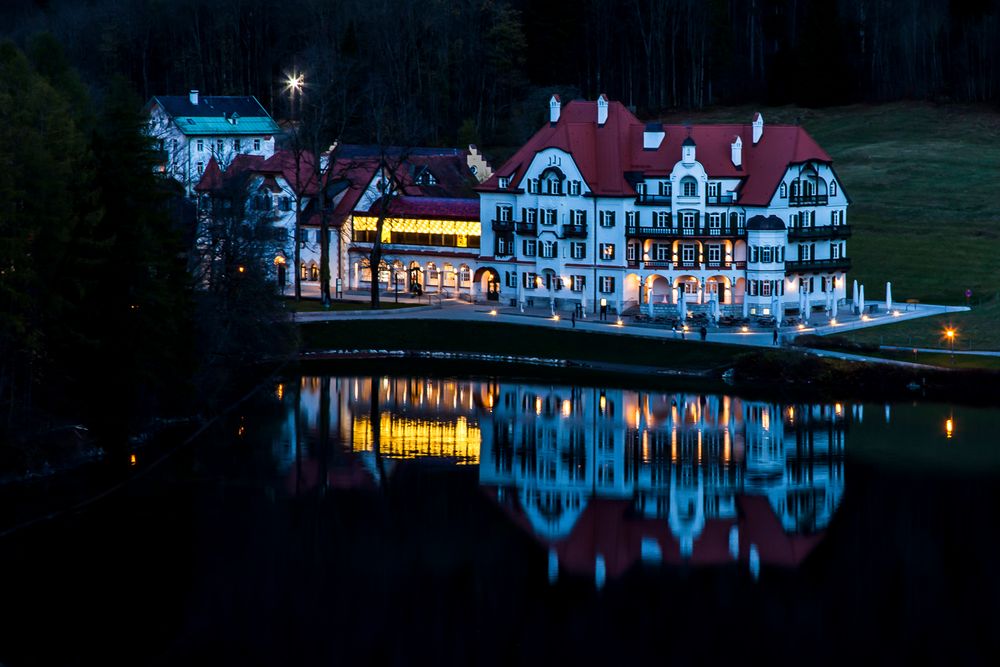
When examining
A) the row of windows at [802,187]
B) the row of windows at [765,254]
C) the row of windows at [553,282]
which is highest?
the row of windows at [802,187]

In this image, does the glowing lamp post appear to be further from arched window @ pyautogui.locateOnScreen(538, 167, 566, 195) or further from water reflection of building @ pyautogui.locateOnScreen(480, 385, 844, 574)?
arched window @ pyautogui.locateOnScreen(538, 167, 566, 195)

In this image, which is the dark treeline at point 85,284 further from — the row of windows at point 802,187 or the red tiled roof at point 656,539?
the row of windows at point 802,187

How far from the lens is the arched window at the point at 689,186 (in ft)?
311

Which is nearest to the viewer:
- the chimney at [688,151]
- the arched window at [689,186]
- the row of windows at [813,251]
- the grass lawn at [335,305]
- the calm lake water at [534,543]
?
the calm lake water at [534,543]

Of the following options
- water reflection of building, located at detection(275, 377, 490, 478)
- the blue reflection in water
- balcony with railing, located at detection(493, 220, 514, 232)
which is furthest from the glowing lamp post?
balcony with railing, located at detection(493, 220, 514, 232)

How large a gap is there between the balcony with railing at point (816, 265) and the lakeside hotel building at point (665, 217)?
0.07 meters

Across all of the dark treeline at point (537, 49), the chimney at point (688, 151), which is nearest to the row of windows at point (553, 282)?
the chimney at point (688, 151)

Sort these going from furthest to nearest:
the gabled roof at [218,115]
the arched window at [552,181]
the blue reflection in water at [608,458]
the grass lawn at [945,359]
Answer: the gabled roof at [218,115]
the arched window at [552,181]
the grass lawn at [945,359]
the blue reflection in water at [608,458]

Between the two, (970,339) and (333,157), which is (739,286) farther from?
(333,157)

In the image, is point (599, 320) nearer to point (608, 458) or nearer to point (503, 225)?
point (503, 225)

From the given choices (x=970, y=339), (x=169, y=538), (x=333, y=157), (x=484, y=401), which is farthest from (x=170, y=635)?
(x=333, y=157)

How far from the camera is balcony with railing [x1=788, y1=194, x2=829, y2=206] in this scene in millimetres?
94438

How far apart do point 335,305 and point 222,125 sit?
41.2 metres

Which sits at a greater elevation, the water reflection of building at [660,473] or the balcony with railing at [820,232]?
the balcony with railing at [820,232]
